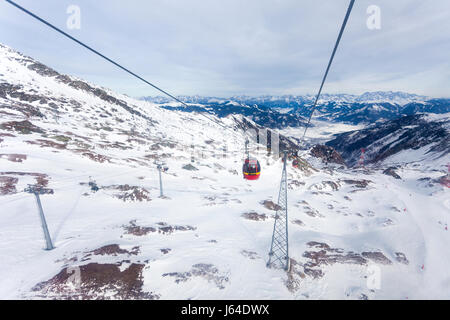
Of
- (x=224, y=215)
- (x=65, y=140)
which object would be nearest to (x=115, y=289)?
(x=224, y=215)

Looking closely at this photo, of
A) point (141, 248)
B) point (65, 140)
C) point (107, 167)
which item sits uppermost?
point (65, 140)

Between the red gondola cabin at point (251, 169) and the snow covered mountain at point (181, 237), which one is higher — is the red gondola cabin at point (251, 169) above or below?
above

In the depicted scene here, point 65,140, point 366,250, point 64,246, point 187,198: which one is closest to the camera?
point 64,246

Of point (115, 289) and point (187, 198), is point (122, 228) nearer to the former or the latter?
point (115, 289)

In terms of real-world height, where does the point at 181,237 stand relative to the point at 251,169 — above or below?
below

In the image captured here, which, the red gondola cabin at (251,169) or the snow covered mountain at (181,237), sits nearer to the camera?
the snow covered mountain at (181,237)

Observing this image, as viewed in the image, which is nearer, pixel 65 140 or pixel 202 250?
pixel 202 250

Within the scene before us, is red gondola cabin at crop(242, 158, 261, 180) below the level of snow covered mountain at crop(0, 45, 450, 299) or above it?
above

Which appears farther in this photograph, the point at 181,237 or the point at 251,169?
the point at 251,169

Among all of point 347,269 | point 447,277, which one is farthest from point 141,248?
point 447,277
